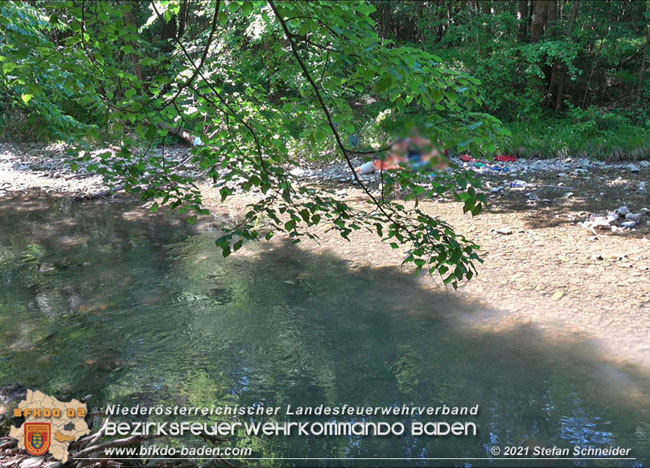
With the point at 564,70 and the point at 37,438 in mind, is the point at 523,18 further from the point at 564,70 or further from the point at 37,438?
the point at 37,438

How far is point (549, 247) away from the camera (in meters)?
6.78

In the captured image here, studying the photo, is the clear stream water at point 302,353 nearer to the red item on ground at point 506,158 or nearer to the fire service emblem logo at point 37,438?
the fire service emblem logo at point 37,438

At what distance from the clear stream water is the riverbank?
29cm

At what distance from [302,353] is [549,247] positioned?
3946 millimetres

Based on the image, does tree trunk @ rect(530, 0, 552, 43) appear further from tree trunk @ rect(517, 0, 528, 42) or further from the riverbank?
the riverbank

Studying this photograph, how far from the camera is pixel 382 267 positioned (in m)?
6.44

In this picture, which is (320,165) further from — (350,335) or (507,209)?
(350,335)

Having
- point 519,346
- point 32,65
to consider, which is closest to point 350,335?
point 519,346

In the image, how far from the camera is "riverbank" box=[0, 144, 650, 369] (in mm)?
4918

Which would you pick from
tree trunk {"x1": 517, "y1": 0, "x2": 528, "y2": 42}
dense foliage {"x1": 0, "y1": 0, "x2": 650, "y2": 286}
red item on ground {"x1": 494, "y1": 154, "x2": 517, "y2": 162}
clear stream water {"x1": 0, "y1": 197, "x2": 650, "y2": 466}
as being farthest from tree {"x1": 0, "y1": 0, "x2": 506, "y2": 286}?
tree trunk {"x1": 517, "y1": 0, "x2": 528, "y2": 42}

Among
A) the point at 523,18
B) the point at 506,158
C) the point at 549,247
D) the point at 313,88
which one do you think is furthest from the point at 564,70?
the point at 313,88

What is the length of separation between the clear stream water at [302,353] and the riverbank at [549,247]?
287mm

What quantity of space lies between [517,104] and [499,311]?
11.6 metres

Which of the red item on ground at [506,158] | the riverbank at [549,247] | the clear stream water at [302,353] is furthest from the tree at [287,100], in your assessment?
the red item on ground at [506,158]
